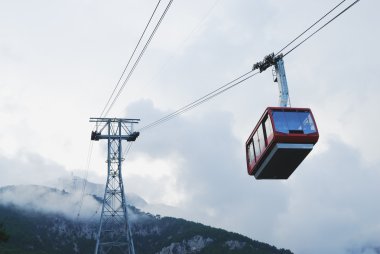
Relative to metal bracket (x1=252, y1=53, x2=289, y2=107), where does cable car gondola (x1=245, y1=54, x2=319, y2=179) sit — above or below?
below

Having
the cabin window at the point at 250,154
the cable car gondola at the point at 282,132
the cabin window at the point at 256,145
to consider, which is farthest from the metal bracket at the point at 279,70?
the cabin window at the point at 250,154

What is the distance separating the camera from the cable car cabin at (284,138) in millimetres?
19938

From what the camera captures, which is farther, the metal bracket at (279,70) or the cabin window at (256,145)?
the cabin window at (256,145)

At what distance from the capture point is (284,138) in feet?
65.2

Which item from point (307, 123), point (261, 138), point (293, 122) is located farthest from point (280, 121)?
point (261, 138)

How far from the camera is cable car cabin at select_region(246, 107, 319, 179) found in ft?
65.4

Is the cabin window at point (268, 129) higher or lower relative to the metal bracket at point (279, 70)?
lower

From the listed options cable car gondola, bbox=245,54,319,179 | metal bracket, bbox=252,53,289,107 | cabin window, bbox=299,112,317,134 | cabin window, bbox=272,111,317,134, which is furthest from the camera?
cabin window, bbox=299,112,317,134

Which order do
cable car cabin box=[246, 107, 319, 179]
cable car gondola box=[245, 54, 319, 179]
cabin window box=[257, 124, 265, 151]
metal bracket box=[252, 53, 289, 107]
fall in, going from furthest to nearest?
cabin window box=[257, 124, 265, 151]
cable car cabin box=[246, 107, 319, 179]
cable car gondola box=[245, 54, 319, 179]
metal bracket box=[252, 53, 289, 107]

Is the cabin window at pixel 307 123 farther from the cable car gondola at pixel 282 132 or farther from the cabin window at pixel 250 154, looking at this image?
the cabin window at pixel 250 154

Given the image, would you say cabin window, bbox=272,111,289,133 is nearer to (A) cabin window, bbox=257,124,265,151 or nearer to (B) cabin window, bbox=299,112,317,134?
(B) cabin window, bbox=299,112,317,134

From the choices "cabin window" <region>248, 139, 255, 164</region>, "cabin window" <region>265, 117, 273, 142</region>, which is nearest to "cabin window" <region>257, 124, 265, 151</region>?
"cabin window" <region>265, 117, 273, 142</region>

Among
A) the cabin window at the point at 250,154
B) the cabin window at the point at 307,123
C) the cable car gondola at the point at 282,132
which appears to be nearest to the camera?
the cable car gondola at the point at 282,132

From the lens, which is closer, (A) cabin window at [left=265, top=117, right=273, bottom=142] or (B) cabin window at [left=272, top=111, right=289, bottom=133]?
(B) cabin window at [left=272, top=111, right=289, bottom=133]
